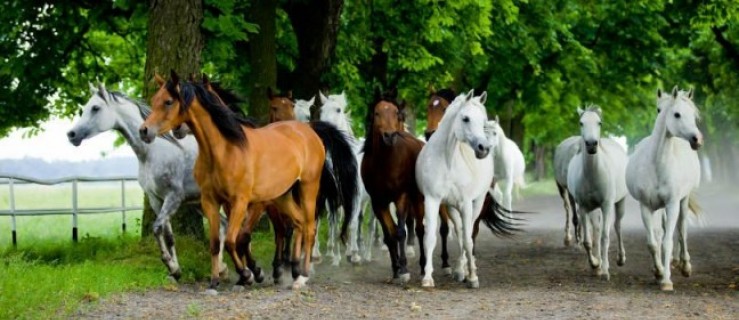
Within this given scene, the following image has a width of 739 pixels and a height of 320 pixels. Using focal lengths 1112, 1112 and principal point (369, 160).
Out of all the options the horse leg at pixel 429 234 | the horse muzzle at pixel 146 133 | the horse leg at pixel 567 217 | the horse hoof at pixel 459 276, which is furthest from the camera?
the horse leg at pixel 567 217

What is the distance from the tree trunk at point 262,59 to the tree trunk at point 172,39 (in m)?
3.78

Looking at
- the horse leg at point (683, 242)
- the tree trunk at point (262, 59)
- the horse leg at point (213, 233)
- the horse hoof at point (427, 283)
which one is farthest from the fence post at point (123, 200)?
the horse leg at point (683, 242)

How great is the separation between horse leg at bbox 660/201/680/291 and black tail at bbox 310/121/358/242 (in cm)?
375

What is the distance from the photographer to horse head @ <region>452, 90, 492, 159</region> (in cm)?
1205

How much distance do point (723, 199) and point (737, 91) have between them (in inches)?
313

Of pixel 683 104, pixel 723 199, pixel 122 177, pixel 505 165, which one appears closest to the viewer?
pixel 683 104

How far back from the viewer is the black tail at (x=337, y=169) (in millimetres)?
13688

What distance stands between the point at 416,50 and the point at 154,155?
48.8ft

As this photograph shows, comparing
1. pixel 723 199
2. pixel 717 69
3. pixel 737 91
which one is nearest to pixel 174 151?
pixel 717 69

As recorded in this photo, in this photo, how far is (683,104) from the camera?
42.2 feet

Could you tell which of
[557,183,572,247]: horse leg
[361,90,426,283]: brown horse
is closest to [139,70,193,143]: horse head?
[361,90,426,283]: brown horse

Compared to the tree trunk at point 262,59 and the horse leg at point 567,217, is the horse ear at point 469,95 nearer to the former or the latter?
the tree trunk at point 262,59

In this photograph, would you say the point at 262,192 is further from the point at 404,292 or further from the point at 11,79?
the point at 11,79

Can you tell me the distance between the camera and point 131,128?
42.2 feet
